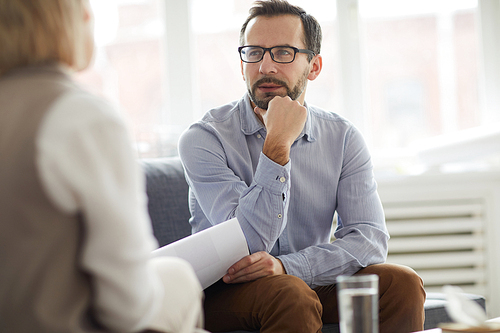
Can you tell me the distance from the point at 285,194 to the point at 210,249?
0.94 ft

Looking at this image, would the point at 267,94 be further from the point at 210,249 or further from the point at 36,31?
the point at 36,31

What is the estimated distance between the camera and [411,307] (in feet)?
4.47

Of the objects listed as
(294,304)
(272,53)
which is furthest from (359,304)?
(272,53)

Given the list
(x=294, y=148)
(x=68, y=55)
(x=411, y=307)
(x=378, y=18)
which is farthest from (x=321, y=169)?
(x=378, y=18)

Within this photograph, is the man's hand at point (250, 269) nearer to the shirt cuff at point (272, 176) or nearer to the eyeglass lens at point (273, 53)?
the shirt cuff at point (272, 176)

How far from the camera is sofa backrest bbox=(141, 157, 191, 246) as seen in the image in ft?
5.62

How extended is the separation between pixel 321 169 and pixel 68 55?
42.0 inches

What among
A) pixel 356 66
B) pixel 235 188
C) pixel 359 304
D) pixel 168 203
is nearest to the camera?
pixel 359 304

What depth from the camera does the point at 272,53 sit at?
1645 mm

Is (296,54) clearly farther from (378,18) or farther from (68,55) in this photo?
(378,18)

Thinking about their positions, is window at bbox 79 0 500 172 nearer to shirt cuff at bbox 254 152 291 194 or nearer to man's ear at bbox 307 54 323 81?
man's ear at bbox 307 54 323 81

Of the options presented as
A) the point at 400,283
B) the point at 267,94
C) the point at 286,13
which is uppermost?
the point at 286,13

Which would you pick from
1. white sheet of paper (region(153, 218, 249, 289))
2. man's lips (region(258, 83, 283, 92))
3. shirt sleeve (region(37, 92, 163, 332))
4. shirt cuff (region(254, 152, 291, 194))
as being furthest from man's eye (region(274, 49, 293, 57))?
shirt sleeve (region(37, 92, 163, 332))

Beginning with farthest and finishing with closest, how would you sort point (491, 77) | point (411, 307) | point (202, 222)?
point (491, 77) < point (202, 222) < point (411, 307)
